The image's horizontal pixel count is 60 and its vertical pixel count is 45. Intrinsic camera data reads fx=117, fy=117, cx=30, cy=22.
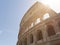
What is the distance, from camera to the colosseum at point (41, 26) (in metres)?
13.6

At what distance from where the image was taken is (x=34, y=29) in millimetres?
15742

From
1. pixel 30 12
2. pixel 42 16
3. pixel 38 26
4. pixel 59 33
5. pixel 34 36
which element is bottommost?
pixel 59 33

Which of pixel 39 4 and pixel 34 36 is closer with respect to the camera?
pixel 34 36

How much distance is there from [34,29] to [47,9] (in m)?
3.52

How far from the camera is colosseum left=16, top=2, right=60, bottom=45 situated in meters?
13.6

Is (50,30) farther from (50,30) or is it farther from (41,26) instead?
(41,26)

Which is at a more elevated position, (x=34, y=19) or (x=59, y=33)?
(x=34, y=19)

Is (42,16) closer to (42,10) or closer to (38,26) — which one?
(42,10)

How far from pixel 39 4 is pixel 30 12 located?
2.13 metres

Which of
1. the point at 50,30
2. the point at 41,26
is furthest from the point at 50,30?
the point at 41,26

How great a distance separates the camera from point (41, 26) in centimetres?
1499

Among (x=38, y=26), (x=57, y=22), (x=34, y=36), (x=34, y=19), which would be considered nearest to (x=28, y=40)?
(x=34, y=36)

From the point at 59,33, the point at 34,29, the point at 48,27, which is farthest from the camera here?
the point at 34,29

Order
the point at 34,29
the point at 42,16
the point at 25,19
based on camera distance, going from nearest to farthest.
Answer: the point at 34,29, the point at 42,16, the point at 25,19
